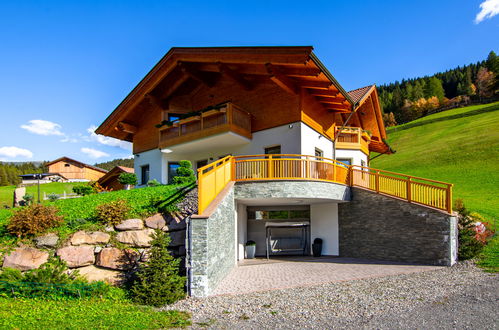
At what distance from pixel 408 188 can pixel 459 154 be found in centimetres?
3442

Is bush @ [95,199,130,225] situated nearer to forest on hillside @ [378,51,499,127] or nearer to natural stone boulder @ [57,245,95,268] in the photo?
natural stone boulder @ [57,245,95,268]

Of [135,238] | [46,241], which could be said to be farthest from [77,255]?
[135,238]

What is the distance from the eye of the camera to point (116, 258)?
10.5 metres

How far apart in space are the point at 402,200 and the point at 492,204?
41.4 ft

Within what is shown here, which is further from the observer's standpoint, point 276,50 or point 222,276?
point 276,50

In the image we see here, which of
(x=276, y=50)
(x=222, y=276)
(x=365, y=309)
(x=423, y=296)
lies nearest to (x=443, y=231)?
(x=423, y=296)

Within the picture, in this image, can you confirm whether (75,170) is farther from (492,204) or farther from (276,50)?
(492,204)

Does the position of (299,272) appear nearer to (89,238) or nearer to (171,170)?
(89,238)

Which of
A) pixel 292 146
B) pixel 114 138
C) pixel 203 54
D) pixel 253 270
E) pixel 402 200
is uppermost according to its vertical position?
pixel 203 54

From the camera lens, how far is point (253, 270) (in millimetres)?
12352

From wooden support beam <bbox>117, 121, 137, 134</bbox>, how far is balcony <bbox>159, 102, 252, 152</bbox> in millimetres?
4354

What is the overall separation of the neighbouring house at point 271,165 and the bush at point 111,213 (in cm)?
404

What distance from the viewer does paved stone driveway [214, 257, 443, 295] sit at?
32.3ft

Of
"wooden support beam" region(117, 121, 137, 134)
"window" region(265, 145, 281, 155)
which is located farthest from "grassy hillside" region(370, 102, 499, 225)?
"wooden support beam" region(117, 121, 137, 134)
